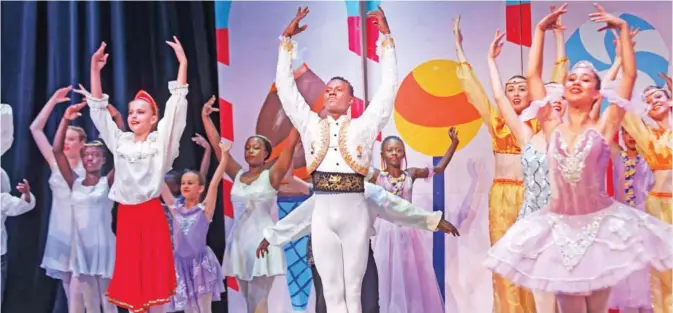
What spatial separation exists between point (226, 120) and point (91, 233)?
1.11 meters

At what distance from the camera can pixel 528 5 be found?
4.73m

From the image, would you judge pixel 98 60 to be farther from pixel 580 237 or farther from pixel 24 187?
pixel 580 237

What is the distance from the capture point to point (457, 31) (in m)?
4.71

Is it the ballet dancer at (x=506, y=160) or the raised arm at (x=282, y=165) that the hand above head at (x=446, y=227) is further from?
the raised arm at (x=282, y=165)

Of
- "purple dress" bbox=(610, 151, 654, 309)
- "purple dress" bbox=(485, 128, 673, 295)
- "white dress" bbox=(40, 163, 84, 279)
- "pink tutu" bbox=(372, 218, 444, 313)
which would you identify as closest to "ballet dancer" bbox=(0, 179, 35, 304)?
"white dress" bbox=(40, 163, 84, 279)

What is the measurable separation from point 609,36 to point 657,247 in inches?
57.8

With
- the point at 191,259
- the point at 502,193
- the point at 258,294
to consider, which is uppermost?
the point at 502,193

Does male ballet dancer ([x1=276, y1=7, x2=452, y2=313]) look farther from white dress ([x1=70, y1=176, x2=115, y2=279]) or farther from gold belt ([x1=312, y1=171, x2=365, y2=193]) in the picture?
white dress ([x1=70, y1=176, x2=115, y2=279])

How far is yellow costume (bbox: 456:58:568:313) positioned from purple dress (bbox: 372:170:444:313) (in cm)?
40

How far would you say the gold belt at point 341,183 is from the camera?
4.13 m

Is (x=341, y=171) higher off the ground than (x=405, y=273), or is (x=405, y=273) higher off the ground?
(x=341, y=171)

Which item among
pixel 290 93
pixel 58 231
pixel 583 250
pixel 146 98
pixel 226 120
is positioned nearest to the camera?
pixel 583 250

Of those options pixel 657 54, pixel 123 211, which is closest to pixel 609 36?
pixel 657 54

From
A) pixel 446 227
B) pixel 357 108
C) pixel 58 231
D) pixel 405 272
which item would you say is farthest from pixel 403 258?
pixel 58 231
